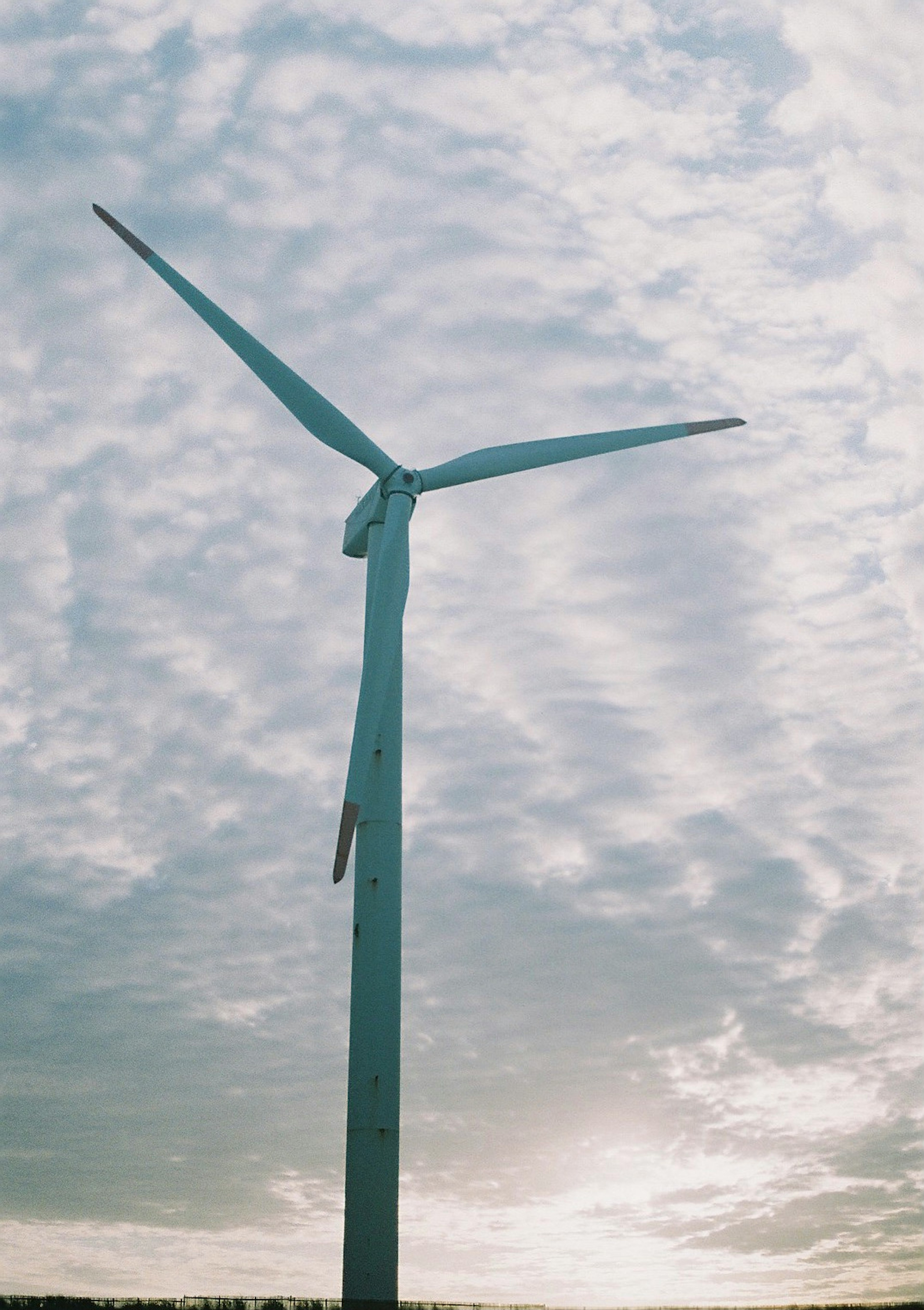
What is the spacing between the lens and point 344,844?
3491 centimetres

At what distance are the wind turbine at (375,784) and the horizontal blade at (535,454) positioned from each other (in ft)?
0.18

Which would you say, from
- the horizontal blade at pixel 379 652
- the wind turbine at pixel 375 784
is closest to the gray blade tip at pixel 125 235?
the wind turbine at pixel 375 784

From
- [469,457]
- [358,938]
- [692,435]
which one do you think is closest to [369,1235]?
[358,938]

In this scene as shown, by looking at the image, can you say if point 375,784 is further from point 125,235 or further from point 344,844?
point 125,235

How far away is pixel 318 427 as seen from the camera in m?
47.2

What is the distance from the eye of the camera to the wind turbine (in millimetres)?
35406

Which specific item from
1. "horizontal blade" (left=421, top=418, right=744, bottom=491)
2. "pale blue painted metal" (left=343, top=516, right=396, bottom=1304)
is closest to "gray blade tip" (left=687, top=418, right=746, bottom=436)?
"horizontal blade" (left=421, top=418, right=744, bottom=491)

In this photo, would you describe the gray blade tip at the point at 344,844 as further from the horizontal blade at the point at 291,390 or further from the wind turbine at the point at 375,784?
the horizontal blade at the point at 291,390

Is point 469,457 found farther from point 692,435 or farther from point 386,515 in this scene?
point 692,435

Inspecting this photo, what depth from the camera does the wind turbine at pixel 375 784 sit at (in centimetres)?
3541

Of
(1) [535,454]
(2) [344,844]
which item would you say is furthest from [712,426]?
(2) [344,844]

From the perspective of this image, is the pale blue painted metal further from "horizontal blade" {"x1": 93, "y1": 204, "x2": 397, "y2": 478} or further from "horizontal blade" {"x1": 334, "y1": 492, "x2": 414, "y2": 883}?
"horizontal blade" {"x1": 93, "y1": 204, "x2": 397, "y2": 478}

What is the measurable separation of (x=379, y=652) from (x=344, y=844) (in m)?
7.67

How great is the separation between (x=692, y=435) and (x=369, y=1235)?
1441 inches
